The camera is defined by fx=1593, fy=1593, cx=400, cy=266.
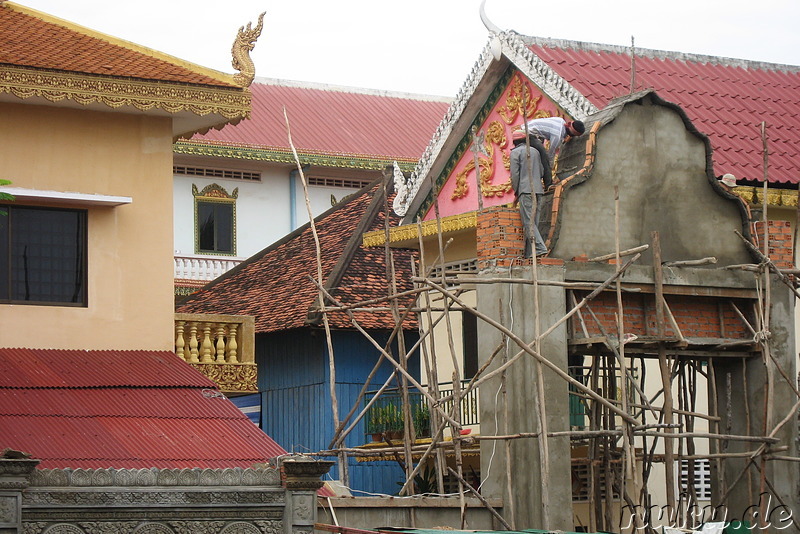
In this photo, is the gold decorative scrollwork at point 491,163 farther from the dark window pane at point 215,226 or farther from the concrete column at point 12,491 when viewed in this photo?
the dark window pane at point 215,226

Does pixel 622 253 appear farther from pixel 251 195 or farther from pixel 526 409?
pixel 251 195

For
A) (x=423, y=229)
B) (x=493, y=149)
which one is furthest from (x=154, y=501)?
(x=423, y=229)

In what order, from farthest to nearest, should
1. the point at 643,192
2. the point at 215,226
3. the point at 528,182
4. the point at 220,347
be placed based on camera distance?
the point at 215,226, the point at 220,347, the point at 643,192, the point at 528,182

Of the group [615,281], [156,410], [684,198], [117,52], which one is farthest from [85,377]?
[684,198]

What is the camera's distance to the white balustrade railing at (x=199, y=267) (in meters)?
31.0

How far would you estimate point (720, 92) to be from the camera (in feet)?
73.5

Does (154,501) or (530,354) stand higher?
(530,354)

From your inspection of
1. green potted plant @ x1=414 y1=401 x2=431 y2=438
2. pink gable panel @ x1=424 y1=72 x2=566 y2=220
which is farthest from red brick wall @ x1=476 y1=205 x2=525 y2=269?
green potted plant @ x1=414 y1=401 x2=431 y2=438

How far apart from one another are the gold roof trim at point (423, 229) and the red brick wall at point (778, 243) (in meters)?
5.37

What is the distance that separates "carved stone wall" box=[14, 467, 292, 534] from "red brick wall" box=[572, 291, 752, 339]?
3.98 m

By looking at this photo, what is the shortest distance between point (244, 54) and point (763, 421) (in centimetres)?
636

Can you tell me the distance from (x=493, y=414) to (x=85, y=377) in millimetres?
3731

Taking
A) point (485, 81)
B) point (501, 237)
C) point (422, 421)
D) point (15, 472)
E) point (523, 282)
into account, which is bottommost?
point (15, 472)

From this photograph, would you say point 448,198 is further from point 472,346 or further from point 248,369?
point 248,369
